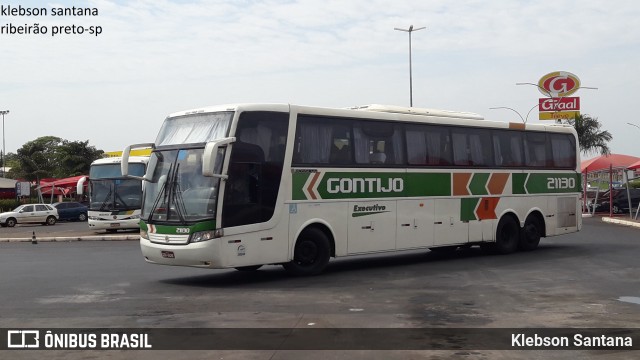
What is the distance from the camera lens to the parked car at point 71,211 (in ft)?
186

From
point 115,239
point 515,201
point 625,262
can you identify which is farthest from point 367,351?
point 115,239

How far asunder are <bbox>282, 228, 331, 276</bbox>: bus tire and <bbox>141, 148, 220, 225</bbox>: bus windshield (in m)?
2.30

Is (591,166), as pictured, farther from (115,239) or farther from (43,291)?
(43,291)

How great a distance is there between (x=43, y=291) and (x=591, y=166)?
35.8m

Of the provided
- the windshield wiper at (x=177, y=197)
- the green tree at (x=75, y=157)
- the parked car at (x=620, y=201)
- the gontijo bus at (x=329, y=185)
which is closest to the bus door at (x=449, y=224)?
the gontijo bus at (x=329, y=185)

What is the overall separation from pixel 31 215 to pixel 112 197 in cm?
1958

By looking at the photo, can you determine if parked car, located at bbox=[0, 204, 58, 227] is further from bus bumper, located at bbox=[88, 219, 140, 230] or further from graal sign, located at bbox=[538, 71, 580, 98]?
graal sign, located at bbox=[538, 71, 580, 98]

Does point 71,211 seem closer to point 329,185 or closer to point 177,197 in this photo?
point 329,185

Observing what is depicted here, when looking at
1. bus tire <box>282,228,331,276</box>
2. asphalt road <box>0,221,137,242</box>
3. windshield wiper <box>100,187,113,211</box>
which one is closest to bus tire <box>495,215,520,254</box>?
bus tire <box>282,228,331,276</box>

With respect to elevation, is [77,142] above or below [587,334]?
above

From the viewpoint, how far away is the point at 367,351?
8.41 metres

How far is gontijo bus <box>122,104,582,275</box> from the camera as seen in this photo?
47.5 feet

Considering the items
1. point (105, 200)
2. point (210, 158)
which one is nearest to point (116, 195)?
point (105, 200)

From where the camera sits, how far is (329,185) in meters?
16.2
